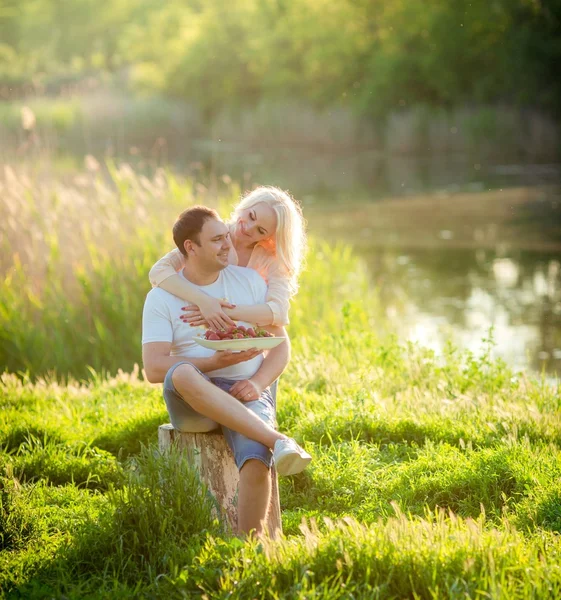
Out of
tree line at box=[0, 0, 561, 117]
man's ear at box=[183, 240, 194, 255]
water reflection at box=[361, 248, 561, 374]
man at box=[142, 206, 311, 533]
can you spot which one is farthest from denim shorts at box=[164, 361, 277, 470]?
tree line at box=[0, 0, 561, 117]

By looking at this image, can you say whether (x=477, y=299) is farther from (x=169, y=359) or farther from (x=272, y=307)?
(x=169, y=359)

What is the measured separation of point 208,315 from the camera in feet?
12.1

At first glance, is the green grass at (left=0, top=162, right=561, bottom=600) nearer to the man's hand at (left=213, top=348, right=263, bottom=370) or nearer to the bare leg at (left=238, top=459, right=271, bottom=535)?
the bare leg at (left=238, top=459, right=271, bottom=535)

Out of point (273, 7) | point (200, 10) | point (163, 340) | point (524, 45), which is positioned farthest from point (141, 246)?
point (200, 10)

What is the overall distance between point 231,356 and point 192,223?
0.62m

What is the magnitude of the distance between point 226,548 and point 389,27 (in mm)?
34567

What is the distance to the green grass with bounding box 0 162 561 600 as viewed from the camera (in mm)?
2805

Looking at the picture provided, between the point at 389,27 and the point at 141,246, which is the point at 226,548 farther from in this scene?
the point at 389,27

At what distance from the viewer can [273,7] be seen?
4209 cm

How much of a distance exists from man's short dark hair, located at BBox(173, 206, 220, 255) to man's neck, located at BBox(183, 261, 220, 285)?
132 millimetres

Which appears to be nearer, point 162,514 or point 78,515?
point 162,514

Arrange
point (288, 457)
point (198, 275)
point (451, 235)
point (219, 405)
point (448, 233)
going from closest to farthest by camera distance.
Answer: point (288, 457)
point (219, 405)
point (198, 275)
point (451, 235)
point (448, 233)

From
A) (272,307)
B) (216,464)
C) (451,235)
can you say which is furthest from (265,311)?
(451,235)

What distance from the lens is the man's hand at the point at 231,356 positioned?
351 cm
